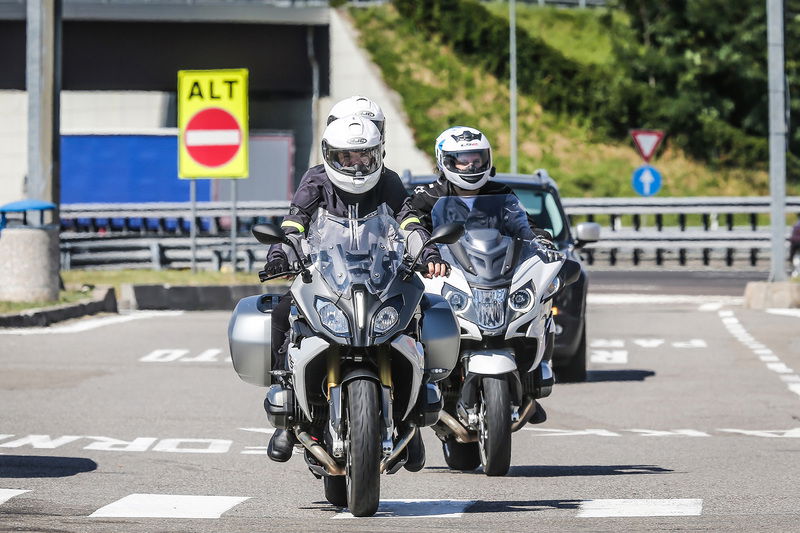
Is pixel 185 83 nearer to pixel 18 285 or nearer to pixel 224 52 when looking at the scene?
pixel 18 285

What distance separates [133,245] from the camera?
114 feet

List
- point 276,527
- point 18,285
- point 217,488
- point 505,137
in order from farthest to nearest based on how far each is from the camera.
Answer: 1. point 505,137
2. point 18,285
3. point 217,488
4. point 276,527

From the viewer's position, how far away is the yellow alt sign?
2803cm

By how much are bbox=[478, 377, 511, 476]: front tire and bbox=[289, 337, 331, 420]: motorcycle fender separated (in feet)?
5.92

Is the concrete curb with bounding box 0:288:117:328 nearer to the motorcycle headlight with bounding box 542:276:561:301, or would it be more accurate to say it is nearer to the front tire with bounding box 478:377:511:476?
the motorcycle headlight with bounding box 542:276:561:301

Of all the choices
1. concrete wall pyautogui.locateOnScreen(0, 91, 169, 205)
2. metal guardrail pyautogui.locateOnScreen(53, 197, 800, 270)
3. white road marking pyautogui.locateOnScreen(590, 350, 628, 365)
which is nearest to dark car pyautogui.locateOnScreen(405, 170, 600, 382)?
white road marking pyautogui.locateOnScreen(590, 350, 628, 365)

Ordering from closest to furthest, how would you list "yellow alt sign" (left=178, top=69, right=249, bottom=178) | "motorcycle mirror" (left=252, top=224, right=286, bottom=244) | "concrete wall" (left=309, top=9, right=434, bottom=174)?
"motorcycle mirror" (left=252, top=224, right=286, bottom=244) → "yellow alt sign" (left=178, top=69, right=249, bottom=178) → "concrete wall" (left=309, top=9, right=434, bottom=174)

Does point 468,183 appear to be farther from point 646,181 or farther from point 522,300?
point 646,181

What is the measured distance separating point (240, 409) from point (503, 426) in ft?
13.6

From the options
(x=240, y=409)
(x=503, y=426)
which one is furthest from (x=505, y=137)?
(x=503, y=426)

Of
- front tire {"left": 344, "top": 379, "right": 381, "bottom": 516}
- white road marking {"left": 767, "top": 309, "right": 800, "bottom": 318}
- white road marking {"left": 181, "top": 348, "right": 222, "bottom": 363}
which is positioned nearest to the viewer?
front tire {"left": 344, "top": 379, "right": 381, "bottom": 516}

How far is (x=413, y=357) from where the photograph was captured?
25.9 ft

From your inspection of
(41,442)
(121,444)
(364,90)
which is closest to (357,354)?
(121,444)

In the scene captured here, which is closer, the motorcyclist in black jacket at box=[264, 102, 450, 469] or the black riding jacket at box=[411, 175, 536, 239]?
the motorcyclist in black jacket at box=[264, 102, 450, 469]
